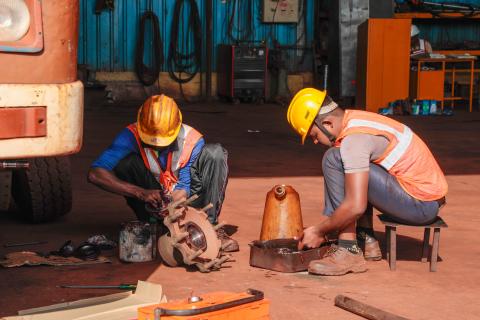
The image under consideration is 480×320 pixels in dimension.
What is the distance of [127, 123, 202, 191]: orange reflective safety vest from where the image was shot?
6.07 meters

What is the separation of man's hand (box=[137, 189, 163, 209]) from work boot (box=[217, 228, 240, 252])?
0.45 meters

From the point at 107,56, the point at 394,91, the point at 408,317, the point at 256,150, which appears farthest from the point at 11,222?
the point at 107,56

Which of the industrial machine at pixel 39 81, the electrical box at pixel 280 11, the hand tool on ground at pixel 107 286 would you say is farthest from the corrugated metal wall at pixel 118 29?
the industrial machine at pixel 39 81

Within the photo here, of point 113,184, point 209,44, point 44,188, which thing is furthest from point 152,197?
point 209,44

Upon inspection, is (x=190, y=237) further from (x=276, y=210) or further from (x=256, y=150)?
(x=256, y=150)

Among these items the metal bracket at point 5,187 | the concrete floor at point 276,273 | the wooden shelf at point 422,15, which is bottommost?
the concrete floor at point 276,273

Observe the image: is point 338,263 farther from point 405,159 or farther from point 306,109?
point 306,109

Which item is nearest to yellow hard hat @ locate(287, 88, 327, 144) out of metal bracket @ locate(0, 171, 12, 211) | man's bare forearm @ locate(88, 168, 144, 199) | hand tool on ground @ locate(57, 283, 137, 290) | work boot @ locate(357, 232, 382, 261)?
work boot @ locate(357, 232, 382, 261)

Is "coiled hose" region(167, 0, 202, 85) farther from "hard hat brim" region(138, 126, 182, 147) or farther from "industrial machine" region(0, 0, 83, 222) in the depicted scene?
"industrial machine" region(0, 0, 83, 222)

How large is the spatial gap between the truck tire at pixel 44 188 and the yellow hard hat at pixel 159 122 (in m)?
1.06

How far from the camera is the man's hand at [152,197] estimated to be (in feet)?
19.0

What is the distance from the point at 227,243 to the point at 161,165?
64 cm

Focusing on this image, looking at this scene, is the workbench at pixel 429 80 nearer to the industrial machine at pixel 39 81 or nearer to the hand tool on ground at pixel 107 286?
the hand tool on ground at pixel 107 286

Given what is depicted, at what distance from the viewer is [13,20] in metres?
3.71
